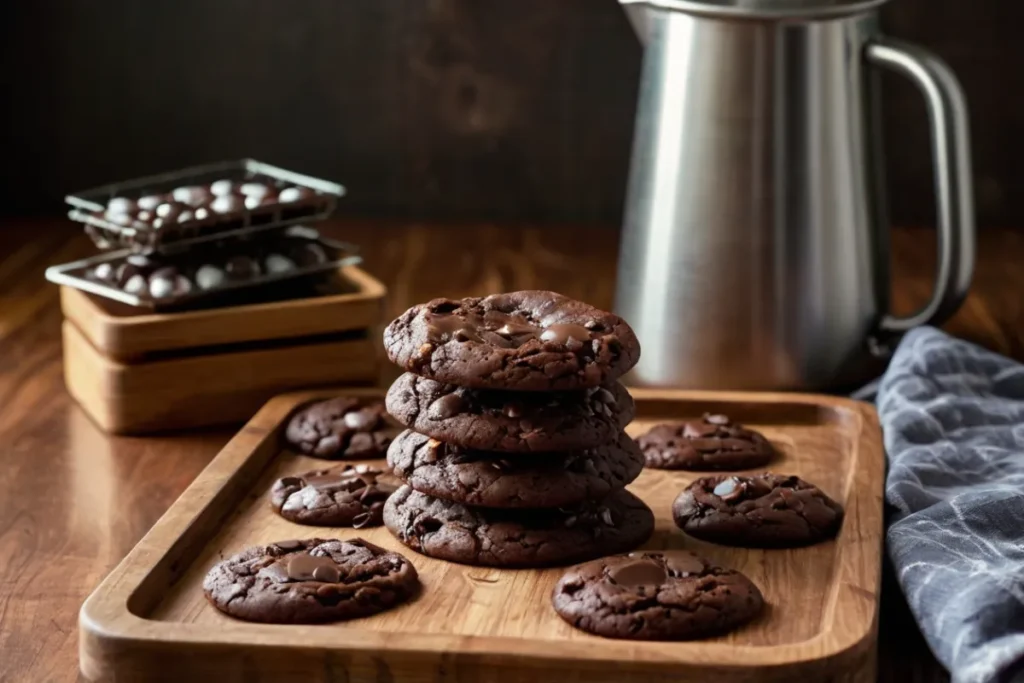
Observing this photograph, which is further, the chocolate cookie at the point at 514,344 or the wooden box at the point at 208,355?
the wooden box at the point at 208,355

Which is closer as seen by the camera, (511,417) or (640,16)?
(511,417)

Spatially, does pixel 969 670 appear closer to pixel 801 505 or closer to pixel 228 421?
pixel 801 505

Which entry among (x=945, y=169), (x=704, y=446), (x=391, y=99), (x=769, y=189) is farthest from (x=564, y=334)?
(x=391, y=99)

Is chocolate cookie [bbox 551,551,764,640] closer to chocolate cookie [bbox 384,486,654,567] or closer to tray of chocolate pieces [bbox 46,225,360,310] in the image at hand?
chocolate cookie [bbox 384,486,654,567]

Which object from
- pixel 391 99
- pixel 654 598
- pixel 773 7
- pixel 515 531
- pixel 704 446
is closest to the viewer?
pixel 654 598

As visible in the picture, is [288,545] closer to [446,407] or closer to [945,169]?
[446,407]

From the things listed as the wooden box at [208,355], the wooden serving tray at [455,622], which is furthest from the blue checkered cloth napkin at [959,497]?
the wooden box at [208,355]

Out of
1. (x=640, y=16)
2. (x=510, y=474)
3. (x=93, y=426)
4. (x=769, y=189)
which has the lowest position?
(x=93, y=426)

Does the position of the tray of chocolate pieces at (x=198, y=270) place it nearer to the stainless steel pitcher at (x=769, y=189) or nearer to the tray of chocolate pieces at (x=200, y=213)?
the tray of chocolate pieces at (x=200, y=213)

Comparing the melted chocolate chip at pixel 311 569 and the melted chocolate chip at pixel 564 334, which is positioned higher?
the melted chocolate chip at pixel 564 334
